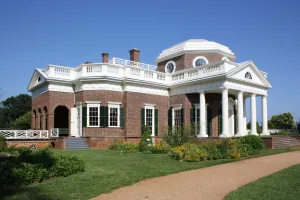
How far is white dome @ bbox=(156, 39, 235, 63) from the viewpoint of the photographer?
26984 mm

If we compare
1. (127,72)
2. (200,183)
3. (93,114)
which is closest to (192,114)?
(127,72)

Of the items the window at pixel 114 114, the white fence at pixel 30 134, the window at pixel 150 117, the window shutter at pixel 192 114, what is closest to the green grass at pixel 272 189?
the window shutter at pixel 192 114

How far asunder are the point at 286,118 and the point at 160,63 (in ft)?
146

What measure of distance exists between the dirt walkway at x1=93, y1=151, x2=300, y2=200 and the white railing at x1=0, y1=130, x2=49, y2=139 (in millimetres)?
15350

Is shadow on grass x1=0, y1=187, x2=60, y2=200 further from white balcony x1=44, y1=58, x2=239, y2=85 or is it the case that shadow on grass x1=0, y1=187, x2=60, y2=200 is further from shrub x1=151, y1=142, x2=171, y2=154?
white balcony x1=44, y1=58, x2=239, y2=85

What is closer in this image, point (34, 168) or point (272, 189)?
point (272, 189)

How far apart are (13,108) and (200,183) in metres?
48.4

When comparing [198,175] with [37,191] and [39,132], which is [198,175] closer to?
[37,191]

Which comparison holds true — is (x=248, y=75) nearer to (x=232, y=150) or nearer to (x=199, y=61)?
(x=199, y=61)

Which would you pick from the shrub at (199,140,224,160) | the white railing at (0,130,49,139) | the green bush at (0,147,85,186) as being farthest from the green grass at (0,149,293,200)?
the white railing at (0,130,49,139)

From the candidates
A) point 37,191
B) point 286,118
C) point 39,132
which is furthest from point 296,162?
point 286,118

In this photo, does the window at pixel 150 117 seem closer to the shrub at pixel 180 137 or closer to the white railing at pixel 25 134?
the shrub at pixel 180 137

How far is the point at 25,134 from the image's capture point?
22.5 metres

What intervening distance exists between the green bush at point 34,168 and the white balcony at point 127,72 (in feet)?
39.3
